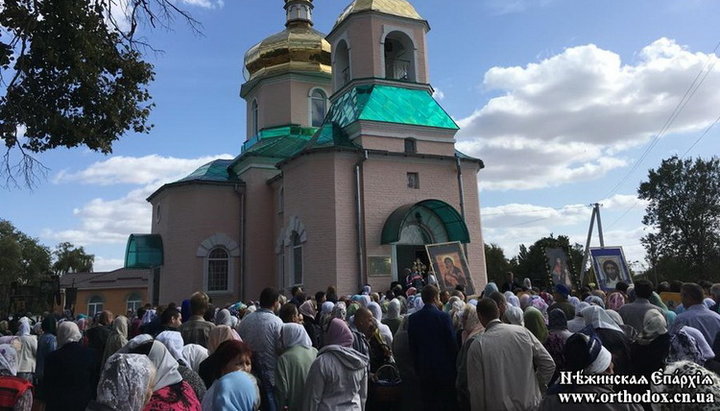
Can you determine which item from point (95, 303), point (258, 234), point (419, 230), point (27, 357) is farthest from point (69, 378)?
point (95, 303)

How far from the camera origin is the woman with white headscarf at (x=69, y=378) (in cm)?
516

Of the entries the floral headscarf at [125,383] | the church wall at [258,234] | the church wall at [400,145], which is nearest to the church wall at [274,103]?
the church wall at [258,234]

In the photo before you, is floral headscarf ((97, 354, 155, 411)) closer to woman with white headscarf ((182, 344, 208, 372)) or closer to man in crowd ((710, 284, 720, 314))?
woman with white headscarf ((182, 344, 208, 372))

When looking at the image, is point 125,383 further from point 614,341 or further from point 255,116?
point 255,116

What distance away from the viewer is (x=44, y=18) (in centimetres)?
716

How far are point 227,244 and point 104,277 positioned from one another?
89.7 ft

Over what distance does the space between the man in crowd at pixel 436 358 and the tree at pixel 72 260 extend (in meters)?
61.2

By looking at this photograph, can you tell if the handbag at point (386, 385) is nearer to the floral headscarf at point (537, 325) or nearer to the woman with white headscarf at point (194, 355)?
the floral headscarf at point (537, 325)

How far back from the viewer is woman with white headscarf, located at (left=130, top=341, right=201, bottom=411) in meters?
3.03

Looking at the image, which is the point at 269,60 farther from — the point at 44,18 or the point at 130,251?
the point at 44,18

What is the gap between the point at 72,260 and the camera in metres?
59.5

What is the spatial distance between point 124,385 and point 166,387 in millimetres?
360

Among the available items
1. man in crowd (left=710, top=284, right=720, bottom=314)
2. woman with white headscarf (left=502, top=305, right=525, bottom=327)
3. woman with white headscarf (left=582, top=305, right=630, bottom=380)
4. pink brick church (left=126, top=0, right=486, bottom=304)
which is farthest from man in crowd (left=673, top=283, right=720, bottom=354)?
pink brick church (left=126, top=0, right=486, bottom=304)

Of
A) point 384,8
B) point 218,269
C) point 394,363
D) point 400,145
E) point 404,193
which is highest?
point 384,8
